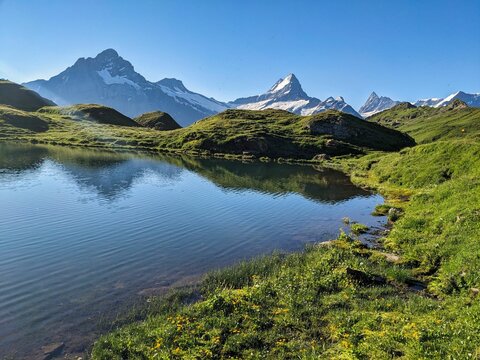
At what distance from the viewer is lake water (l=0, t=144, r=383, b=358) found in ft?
77.7

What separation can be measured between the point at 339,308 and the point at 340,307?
0.25 metres

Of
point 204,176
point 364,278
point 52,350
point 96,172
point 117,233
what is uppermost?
point 204,176

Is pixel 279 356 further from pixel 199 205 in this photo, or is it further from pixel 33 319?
pixel 199 205

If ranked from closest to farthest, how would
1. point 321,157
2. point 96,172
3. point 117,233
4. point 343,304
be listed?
point 343,304, point 117,233, point 96,172, point 321,157

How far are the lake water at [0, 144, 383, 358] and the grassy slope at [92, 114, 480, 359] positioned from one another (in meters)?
4.33

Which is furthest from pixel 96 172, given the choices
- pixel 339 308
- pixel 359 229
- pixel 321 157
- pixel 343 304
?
pixel 321 157

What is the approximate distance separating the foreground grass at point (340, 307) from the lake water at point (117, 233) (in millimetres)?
4280

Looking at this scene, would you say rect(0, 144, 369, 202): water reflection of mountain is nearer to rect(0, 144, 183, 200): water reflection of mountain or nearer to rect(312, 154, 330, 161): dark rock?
rect(0, 144, 183, 200): water reflection of mountain

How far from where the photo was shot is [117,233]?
41.2 m

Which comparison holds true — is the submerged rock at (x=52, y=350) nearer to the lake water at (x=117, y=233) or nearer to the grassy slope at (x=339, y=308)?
the lake water at (x=117, y=233)

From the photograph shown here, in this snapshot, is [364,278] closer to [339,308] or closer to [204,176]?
[339,308]

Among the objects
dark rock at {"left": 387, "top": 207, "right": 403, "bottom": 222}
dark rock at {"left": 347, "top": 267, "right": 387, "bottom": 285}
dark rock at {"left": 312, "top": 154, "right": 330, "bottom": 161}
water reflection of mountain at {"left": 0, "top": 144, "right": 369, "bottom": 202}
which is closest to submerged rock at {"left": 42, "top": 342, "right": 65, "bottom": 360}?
dark rock at {"left": 347, "top": 267, "right": 387, "bottom": 285}

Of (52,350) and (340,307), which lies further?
(340,307)

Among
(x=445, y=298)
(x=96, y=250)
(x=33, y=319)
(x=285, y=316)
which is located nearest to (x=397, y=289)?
(x=445, y=298)
